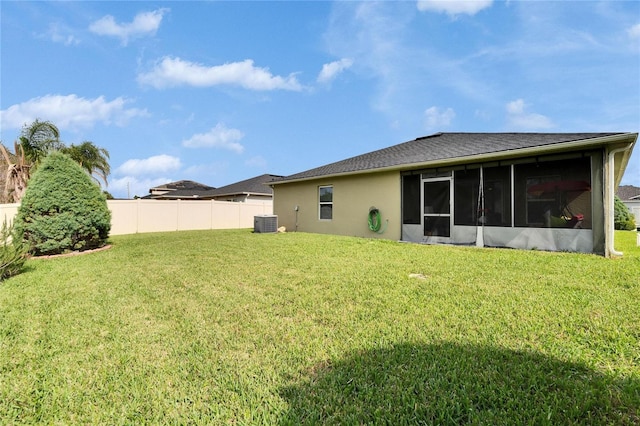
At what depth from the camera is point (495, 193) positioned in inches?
318

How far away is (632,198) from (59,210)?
41148 mm

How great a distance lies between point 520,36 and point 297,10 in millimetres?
7317

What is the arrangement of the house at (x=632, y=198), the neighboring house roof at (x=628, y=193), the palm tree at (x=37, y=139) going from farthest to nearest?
the neighboring house roof at (x=628, y=193) < the house at (x=632, y=198) < the palm tree at (x=37, y=139)

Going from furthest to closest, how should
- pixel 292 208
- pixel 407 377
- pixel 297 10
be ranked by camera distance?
1. pixel 292 208
2. pixel 297 10
3. pixel 407 377

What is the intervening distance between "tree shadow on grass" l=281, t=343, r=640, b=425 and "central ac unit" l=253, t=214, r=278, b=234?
11.1 metres

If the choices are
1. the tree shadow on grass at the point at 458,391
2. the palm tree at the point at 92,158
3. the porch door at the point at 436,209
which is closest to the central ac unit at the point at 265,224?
the porch door at the point at 436,209

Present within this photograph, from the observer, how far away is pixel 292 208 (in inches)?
557

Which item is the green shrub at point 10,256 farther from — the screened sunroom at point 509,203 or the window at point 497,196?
the window at point 497,196

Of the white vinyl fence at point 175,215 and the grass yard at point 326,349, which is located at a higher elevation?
the white vinyl fence at point 175,215

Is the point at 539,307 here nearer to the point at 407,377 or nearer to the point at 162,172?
the point at 407,377

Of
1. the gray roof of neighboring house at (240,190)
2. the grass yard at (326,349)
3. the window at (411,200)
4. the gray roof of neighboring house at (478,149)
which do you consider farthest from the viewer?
the gray roof of neighboring house at (240,190)

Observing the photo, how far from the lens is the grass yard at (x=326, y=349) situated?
70.7 inches

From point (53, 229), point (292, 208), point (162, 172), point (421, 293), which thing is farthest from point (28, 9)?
point (162, 172)

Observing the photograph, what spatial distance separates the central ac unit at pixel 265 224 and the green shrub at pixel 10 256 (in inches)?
312
